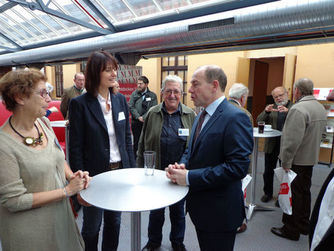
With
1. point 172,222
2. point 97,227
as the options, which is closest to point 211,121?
point 97,227

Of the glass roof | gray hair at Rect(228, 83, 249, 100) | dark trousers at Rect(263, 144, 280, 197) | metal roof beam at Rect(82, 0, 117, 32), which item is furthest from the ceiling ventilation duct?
dark trousers at Rect(263, 144, 280, 197)

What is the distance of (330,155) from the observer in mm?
5062

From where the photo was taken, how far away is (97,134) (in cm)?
158

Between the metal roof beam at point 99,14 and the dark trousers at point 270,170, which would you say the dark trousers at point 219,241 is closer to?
the dark trousers at point 270,170

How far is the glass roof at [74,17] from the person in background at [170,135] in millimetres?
2635

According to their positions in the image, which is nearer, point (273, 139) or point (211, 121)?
point (211, 121)

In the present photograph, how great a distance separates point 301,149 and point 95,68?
213 cm

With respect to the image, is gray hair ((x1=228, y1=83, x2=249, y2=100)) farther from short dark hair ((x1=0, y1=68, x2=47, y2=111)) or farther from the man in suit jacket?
short dark hair ((x1=0, y1=68, x2=47, y2=111))

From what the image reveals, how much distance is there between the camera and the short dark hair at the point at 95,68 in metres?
1.60

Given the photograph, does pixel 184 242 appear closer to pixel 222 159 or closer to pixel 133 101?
pixel 222 159

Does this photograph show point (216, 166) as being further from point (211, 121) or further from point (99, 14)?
point (99, 14)

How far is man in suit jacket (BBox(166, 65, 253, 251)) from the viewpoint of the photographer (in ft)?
3.93

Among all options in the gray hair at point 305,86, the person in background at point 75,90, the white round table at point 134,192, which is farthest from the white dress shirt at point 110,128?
the person in background at point 75,90

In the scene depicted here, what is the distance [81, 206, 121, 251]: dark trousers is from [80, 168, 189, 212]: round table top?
0.34m
